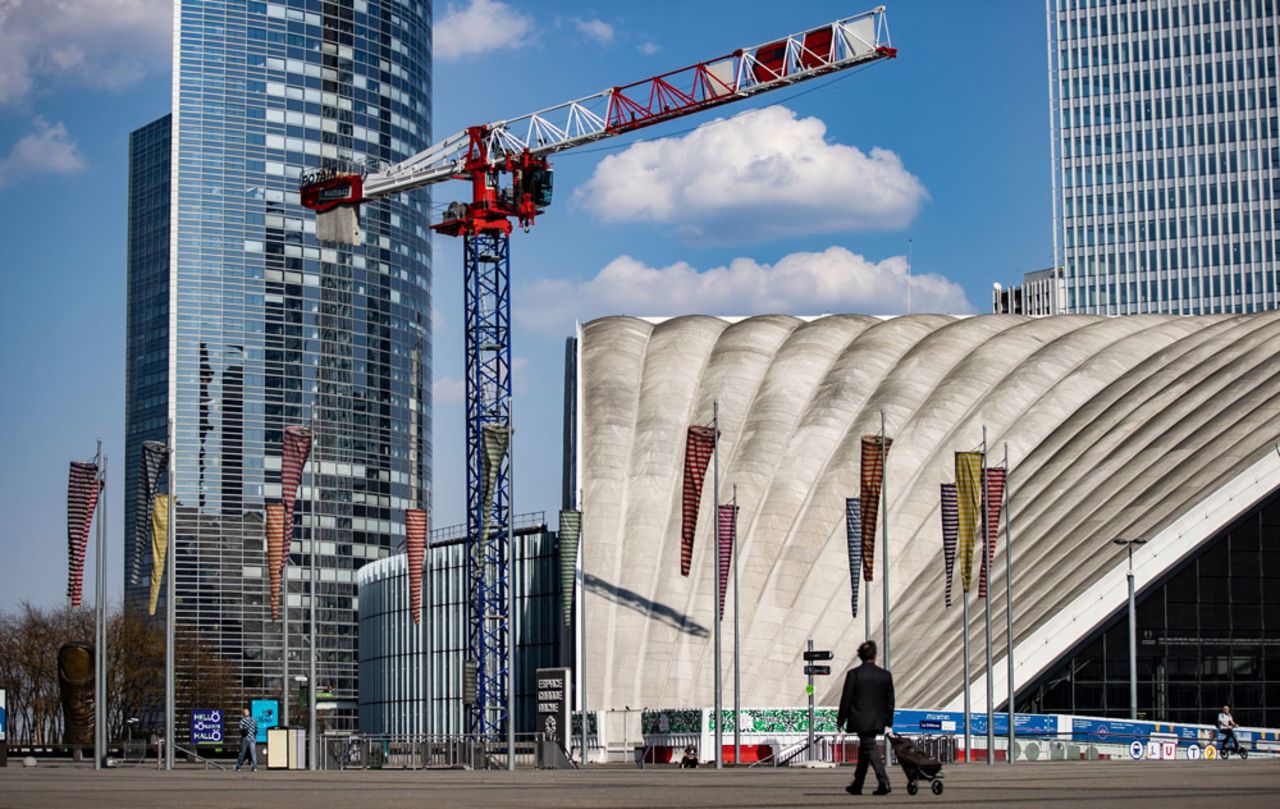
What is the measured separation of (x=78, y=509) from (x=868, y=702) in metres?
37.4

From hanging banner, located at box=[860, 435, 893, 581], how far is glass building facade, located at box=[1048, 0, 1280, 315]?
402 feet

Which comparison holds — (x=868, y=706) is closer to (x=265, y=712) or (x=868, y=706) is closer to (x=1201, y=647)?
(x=265, y=712)

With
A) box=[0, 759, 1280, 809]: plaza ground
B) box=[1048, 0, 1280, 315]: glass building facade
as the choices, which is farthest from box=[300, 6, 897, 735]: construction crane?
box=[1048, 0, 1280, 315]: glass building facade

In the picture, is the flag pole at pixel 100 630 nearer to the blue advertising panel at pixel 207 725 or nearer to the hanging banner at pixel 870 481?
the blue advertising panel at pixel 207 725

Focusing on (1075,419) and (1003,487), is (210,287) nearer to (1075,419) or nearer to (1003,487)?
(1075,419)

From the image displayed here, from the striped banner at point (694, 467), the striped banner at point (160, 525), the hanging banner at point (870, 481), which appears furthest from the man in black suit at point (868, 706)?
the hanging banner at point (870, 481)

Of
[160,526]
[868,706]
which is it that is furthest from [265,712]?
[868,706]

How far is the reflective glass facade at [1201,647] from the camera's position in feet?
233

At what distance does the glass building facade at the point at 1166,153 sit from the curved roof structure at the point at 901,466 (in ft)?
295

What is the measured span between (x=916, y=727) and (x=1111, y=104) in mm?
131433

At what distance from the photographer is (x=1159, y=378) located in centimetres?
8325

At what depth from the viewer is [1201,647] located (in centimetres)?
7275

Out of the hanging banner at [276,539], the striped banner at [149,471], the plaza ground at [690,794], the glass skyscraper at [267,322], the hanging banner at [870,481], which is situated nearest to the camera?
the plaza ground at [690,794]

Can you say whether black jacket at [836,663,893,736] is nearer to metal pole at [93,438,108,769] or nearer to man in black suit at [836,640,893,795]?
man in black suit at [836,640,893,795]
